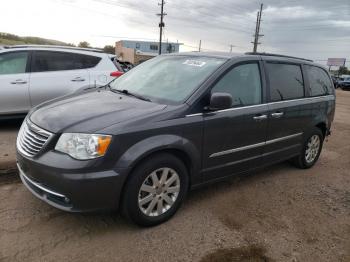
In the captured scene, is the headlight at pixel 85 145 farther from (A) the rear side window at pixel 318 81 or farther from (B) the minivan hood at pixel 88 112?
(A) the rear side window at pixel 318 81

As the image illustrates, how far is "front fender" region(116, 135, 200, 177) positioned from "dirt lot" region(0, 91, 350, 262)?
0.60m

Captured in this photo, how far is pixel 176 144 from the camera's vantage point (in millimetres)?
3391

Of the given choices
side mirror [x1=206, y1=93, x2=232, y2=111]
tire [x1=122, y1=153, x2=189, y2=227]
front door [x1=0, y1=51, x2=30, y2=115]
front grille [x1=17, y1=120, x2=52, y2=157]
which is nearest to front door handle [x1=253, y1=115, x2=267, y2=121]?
side mirror [x1=206, y1=93, x2=232, y2=111]

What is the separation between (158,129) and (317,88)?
3336mm

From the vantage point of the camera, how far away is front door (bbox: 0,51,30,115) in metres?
6.56

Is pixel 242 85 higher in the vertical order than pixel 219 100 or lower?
higher

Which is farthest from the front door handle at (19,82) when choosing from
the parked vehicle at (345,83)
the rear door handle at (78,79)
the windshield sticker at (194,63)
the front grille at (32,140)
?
the parked vehicle at (345,83)

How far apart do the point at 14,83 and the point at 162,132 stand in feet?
14.8

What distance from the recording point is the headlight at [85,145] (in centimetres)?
295

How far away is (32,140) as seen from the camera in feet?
10.7

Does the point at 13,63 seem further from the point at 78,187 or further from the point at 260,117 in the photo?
the point at 260,117

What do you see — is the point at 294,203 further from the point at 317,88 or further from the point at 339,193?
the point at 317,88

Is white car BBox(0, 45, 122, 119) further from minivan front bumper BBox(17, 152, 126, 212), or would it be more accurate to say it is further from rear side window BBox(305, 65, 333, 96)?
rear side window BBox(305, 65, 333, 96)

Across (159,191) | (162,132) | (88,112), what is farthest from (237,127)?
(88,112)
